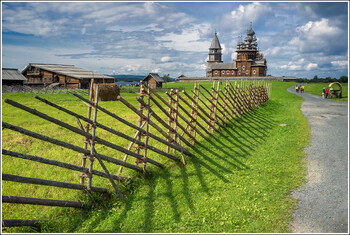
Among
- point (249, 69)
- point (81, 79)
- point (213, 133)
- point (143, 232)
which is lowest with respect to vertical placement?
point (143, 232)

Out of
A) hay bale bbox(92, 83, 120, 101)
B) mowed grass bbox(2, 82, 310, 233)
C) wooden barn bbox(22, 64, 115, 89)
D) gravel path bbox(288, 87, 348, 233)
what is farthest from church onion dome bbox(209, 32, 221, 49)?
mowed grass bbox(2, 82, 310, 233)

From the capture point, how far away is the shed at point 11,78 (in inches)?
1415

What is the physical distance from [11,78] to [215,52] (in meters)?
84.6

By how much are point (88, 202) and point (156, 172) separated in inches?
84.7

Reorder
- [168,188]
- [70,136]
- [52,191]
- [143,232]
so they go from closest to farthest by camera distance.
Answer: [143,232] < [52,191] < [168,188] < [70,136]

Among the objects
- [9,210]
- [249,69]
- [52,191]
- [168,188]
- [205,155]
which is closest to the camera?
[9,210]

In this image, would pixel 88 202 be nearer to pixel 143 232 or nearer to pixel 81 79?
pixel 143 232

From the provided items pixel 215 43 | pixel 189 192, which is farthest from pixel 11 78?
pixel 215 43

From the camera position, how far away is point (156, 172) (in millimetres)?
7352

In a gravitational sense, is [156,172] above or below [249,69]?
below

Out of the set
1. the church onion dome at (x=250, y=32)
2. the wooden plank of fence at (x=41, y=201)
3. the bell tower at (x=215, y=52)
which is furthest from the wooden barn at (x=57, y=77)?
the bell tower at (x=215, y=52)

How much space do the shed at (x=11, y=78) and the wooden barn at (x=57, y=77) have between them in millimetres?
4264

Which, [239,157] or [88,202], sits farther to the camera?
[239,157]

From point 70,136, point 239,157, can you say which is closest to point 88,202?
point 239,157
